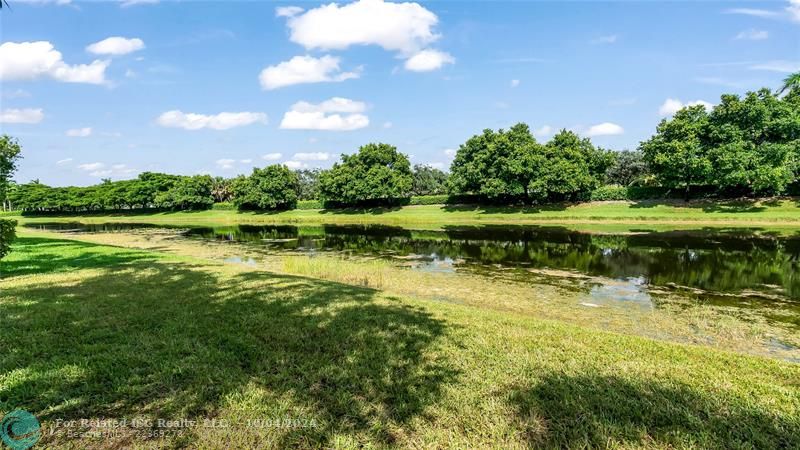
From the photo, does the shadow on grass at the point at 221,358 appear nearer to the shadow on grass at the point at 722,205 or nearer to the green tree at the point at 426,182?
the shadow on grass at the point at 722,205

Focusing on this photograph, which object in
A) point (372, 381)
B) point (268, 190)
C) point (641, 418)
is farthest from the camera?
point (268, 190)

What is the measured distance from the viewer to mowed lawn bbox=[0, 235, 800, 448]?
12.9 ft

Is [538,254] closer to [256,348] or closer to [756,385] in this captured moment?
[756,385]

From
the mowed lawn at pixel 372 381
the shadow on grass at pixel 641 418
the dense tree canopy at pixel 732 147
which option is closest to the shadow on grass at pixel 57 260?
the mowed lawn at pixel 372 381

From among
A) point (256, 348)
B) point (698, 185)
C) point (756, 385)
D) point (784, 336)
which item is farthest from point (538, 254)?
point (698, 185)

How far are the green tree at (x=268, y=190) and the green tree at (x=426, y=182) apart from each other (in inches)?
1395

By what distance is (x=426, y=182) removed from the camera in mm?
109562

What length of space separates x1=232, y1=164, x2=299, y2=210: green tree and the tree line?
185 millimetres

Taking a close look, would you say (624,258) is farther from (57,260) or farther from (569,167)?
(569,167)

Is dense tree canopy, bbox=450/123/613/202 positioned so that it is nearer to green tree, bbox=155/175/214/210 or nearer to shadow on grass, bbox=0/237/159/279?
shadow on grass, bbox=0/237/159/279

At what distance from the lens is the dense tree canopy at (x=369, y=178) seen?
61.7m

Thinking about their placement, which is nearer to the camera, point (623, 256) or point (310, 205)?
point (623, 256)

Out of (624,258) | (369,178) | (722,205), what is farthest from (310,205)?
(624,258)

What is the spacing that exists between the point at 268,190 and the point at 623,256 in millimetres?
61461
